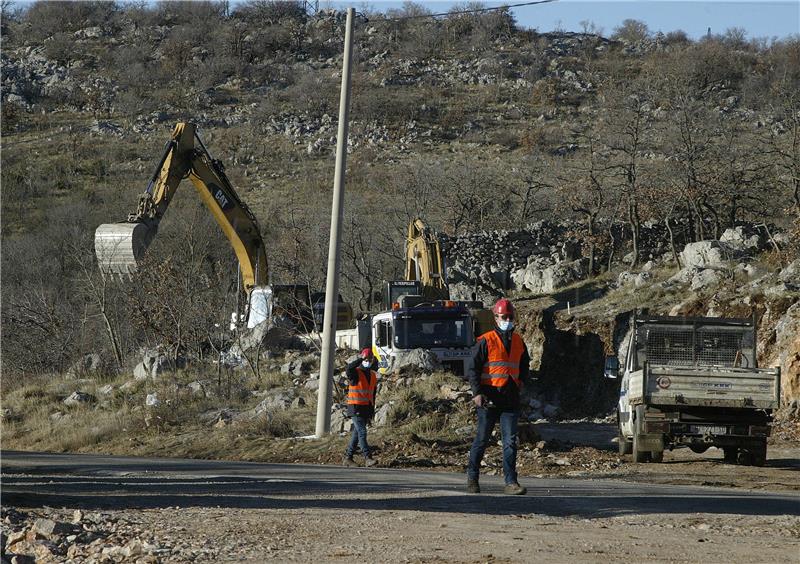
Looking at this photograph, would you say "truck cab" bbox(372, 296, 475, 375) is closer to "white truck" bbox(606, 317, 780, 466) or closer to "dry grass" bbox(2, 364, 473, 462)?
"dry grass" bbox(2, 364, 473, 462)

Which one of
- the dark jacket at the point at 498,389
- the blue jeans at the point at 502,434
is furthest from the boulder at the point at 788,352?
the dark jacket at the point at 498,389

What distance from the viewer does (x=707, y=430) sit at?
1770 cm

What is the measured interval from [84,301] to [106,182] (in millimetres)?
27109

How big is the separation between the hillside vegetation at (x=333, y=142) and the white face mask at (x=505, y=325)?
902 inches

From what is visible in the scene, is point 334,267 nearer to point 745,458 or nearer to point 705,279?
point 745,458

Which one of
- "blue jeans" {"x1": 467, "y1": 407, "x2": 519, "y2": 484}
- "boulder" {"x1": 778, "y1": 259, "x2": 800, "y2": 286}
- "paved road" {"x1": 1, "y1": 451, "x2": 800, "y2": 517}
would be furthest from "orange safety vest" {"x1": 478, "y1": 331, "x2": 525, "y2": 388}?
"boulder" {"x1": 778, "y1": 259, "x2": 800, "y2": 286}

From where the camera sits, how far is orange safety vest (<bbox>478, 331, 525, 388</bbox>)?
11859 millimetres

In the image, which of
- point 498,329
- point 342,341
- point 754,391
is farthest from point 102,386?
point 498,329

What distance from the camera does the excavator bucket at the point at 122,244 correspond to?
29.6 meters

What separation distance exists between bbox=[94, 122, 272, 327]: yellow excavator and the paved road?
1362cm

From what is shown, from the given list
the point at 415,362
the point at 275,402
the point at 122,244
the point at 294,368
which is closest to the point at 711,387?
the point at 415,362

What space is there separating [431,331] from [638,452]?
11977mm

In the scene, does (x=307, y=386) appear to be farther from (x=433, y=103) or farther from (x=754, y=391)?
(x=433, y=103)

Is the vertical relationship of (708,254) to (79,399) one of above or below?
above
